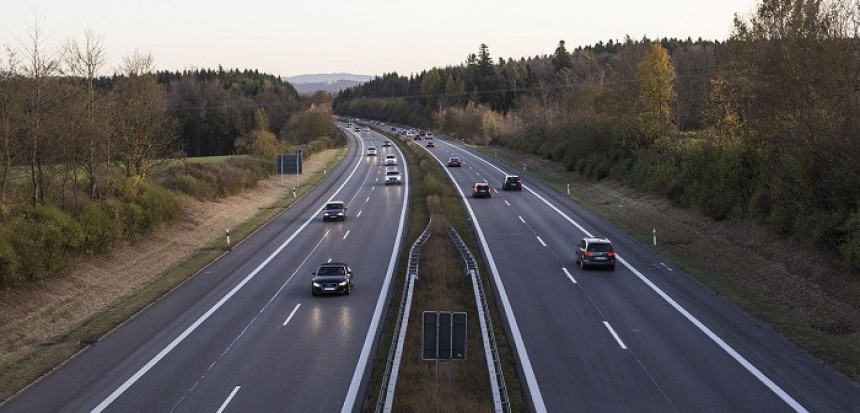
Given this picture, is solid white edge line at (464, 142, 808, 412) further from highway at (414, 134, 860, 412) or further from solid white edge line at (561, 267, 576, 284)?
solid white edge line at (561, 267, 576, 284)

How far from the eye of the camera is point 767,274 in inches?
1206

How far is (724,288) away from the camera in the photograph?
95.6ft

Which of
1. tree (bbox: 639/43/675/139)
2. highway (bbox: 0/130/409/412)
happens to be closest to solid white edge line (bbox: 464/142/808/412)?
highway (bbox: 0/130/409/412)

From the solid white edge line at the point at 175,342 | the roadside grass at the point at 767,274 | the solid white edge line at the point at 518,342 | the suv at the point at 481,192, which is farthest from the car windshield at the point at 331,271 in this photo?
the suv at the point at 481,192

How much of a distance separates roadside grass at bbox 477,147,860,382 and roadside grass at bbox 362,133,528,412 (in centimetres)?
832

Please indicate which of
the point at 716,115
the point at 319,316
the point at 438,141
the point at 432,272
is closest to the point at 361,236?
the point at 432,272

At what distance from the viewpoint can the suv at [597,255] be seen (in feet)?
109

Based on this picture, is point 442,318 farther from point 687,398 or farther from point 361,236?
point 361,236

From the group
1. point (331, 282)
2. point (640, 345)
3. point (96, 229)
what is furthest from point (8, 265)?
point (640, 345)

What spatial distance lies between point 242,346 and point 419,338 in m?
4.92

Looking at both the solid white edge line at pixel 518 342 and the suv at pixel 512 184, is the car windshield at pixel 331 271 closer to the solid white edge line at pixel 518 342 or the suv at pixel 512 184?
the solid white edge line at pixel 518 342

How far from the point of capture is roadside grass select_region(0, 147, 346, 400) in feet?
66.2

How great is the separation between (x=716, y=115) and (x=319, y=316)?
35.0 m

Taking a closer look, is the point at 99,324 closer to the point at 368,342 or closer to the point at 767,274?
the point at 368,342
